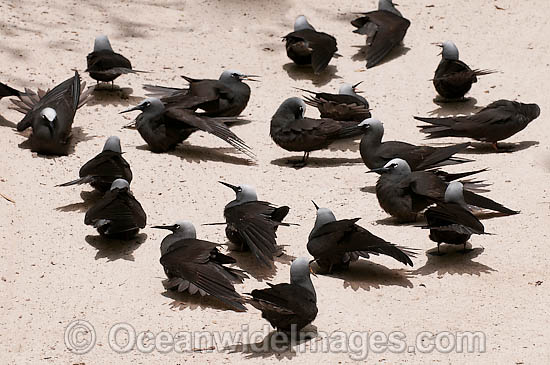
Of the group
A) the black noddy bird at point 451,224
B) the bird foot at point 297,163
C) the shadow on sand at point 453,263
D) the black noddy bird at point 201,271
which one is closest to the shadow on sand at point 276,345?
the black noddy bird at point 201,271

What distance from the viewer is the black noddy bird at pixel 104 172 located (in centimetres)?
721

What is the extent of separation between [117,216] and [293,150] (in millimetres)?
2214

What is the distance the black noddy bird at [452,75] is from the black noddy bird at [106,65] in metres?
3.09

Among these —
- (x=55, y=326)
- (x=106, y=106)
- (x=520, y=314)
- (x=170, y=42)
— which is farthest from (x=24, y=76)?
(x=520, y=314)

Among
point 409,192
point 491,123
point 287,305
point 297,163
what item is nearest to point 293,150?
point 297,163

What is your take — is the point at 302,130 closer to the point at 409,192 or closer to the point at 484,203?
the point at 409,192

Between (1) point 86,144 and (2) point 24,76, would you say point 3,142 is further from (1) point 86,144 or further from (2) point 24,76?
(2) point 24,76

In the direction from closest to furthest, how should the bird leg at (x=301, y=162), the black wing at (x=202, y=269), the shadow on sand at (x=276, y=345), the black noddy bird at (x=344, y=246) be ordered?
the shadow on sand at (x=276, y=345), the black wing at (x=202, y=269), the black noddy bird at (x=344, y=246), the bird leg at (x=301, y=162)

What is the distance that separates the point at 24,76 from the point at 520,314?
5.87m

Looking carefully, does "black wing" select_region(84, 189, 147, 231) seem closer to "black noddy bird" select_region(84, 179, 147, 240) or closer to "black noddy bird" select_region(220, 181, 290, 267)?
"black noddy bird" select_region(84, 179, 147, 240)

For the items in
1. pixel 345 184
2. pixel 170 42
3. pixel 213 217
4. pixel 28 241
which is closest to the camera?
pixel 28 241

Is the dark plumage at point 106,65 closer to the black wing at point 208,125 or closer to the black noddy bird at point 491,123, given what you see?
the black wing at point 208,125

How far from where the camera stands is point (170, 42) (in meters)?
10.5

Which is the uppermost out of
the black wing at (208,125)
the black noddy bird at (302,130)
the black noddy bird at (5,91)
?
the black noddy bird at (302,130)
